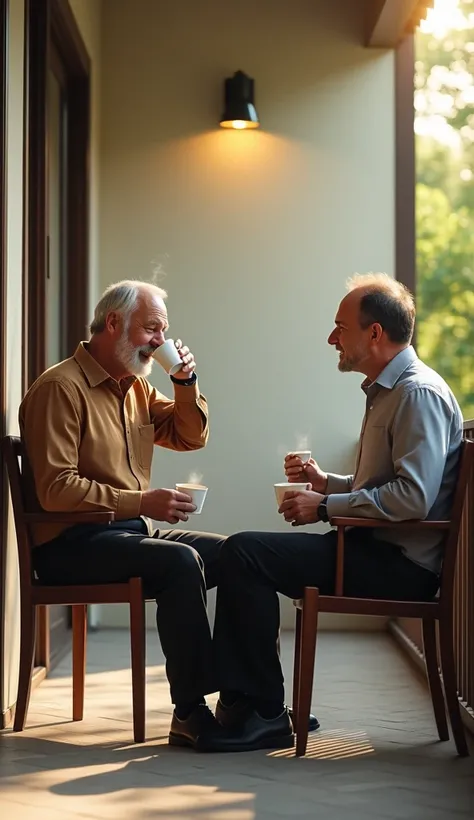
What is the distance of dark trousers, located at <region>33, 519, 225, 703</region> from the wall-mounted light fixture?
2666 mm

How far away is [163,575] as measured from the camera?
119 inches

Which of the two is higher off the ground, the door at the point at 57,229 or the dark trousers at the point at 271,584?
the door at the point at 57,229

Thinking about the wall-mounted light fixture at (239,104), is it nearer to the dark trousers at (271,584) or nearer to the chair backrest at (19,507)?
the chair backrest at (19,507)

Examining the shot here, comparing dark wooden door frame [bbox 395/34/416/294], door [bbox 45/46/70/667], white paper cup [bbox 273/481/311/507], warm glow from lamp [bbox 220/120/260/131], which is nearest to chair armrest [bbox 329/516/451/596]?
white paper cup [bbox 273/481/311/507]

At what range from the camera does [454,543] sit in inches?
114

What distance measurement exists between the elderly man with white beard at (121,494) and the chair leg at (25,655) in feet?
0.34

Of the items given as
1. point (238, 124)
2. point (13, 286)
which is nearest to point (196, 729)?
point (13, 286)

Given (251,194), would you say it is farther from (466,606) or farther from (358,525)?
(358,525)

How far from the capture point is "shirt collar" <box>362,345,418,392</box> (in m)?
3.04

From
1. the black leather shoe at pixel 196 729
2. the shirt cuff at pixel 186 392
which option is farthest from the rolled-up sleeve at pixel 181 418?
the black leather shoe at pixel 196 729

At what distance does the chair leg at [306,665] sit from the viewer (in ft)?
9.31

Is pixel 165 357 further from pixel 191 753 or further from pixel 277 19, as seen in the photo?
pixel 277 19

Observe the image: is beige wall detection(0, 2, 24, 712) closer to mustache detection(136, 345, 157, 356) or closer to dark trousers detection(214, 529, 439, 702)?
mustache detection(136, 345, 157, 356)

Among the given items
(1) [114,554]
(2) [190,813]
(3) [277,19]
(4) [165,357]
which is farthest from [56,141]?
(2) [190,813]
